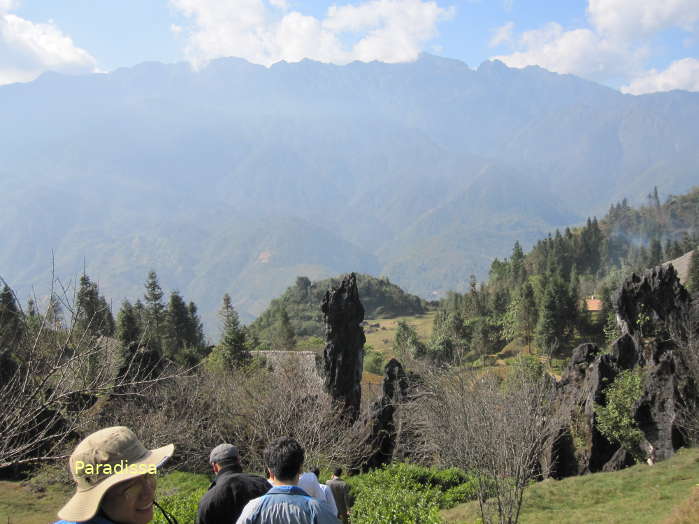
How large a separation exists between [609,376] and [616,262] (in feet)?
412

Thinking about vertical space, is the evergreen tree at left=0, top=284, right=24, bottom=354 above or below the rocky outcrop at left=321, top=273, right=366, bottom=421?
above

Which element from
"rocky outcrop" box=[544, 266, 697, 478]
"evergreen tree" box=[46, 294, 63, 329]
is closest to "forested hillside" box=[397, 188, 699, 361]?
"rocky outcrop" box=[544, 266, 697, 478]

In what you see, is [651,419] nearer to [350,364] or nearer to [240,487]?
[350,364]

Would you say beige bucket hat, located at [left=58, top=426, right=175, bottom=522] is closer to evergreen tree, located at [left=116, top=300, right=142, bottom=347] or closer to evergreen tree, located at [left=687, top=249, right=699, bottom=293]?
evergreen tree, located at [left=116, top=300, right=142, bottom=347]

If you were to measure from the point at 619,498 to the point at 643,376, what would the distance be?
7622mm

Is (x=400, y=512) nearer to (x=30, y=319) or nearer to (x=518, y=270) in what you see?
(x=30, y=319)

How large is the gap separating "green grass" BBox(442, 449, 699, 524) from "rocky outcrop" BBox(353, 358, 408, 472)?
22.2 ft

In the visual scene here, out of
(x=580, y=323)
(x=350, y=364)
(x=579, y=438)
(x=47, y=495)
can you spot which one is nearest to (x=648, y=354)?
(x=579, y=438)

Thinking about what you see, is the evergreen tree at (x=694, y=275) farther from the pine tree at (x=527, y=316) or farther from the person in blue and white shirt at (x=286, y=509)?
the person in blue and white shirt at (x=286, y=509)

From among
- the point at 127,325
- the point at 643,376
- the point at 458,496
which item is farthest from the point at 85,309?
the point at 127,325

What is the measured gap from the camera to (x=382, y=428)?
22.1 metres

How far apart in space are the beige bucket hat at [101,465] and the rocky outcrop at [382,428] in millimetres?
18011

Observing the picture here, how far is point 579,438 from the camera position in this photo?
843 inches

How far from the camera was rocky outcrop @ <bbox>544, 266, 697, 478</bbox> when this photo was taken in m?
19.9
